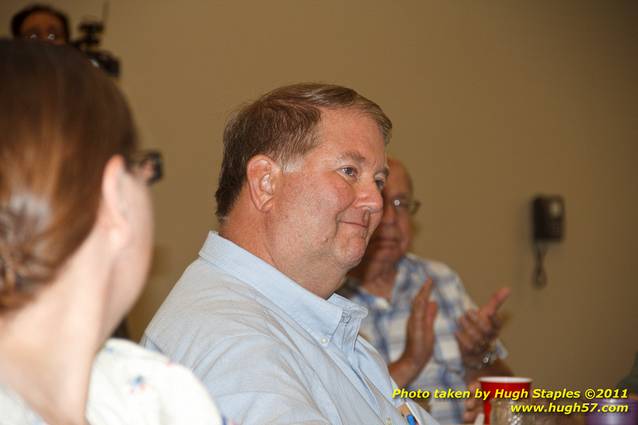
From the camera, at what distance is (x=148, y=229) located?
32.8 inches

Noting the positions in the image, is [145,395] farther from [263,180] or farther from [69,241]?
[263,180]

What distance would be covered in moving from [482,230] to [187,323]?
283 centimetres

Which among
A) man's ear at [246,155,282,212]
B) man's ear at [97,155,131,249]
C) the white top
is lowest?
the white top

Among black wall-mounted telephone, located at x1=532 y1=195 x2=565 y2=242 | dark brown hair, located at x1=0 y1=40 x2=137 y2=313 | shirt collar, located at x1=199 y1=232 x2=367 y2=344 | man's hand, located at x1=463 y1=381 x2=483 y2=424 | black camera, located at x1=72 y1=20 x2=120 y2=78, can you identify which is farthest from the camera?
black wall-mounted telephone, located at x1=532 y1=195 x2=565 y2=242

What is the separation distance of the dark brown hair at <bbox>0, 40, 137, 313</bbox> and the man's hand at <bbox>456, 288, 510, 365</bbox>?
1985 millimetres

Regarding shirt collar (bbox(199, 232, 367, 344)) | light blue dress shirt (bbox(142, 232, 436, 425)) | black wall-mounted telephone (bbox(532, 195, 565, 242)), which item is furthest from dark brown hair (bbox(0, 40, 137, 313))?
black wall-mounted telephone (bbox(532, 195, 565, 242))

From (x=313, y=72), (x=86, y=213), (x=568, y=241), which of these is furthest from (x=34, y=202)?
(x=568, y=241)

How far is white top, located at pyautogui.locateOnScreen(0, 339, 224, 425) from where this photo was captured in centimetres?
89

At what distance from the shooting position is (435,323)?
2.85 m

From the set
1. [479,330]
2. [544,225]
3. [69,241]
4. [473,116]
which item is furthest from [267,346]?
[544,225]

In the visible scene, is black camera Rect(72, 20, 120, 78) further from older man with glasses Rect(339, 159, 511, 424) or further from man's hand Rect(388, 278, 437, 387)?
man's hand Rect(388, 278, 437, 387)

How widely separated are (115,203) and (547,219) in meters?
3.66

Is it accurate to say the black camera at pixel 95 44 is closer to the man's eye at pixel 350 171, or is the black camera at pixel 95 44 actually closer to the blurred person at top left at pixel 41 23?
the blurred person at top left at pixel 41 23

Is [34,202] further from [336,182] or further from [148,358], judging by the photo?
[336,182]
